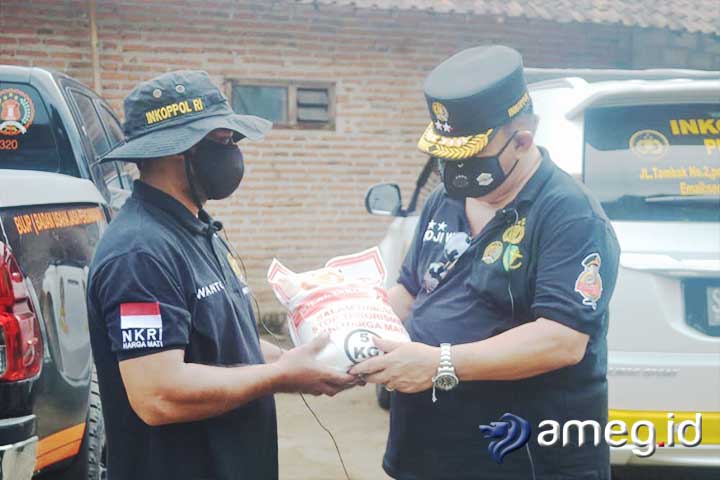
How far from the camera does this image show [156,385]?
183 cm

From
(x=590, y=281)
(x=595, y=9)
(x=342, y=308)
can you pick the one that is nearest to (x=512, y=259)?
(x=590, y=281)

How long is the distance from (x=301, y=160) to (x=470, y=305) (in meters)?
6.22

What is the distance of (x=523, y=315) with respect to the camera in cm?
211

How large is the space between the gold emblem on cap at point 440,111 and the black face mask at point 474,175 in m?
0.12

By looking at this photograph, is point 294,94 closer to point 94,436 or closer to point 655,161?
point 655,161

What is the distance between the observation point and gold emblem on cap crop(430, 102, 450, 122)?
2158 mm

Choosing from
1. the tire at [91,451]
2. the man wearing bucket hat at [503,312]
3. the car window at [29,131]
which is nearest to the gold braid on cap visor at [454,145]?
the man wearing bucket hat at [503,312]

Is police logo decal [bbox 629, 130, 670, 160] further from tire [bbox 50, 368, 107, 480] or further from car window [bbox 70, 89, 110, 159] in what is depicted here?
car window [bbox 70, 89, 110, 159]

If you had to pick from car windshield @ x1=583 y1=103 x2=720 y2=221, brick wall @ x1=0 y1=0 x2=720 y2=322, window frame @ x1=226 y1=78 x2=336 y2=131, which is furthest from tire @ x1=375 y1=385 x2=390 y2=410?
window frame @ x1=226 y1=78 x2=336 y2=131

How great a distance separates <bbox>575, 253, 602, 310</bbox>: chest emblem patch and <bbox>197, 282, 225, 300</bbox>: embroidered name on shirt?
2.76 ft

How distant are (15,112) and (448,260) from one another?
254 cm

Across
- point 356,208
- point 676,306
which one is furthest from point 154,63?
point 676,306

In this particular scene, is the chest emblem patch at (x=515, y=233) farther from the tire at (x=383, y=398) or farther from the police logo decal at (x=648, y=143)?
the tire at (x=383, y=398)

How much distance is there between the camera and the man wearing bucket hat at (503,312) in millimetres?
2012
